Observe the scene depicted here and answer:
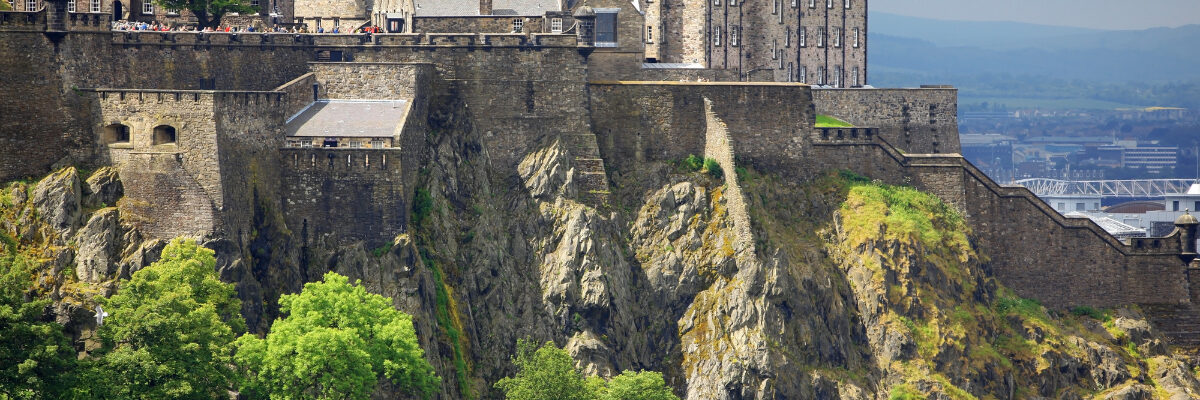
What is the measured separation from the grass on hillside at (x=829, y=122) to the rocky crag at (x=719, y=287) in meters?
8.03

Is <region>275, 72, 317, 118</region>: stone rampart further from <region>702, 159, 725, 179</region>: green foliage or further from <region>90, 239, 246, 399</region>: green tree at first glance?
<region>702, 159, 725, 179</region>: green foliage

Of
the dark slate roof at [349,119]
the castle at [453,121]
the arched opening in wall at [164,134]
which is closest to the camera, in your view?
the arched opening in wall at [164,134]

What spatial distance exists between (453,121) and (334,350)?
21.7m

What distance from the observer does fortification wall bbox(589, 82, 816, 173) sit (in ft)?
338

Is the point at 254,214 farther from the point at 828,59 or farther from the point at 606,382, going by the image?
the point at 828,59

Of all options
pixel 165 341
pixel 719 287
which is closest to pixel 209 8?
pixel 719 287

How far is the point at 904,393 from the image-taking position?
99.7m

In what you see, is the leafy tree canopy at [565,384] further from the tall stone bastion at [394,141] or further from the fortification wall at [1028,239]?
the fortification wall at [1028,239]

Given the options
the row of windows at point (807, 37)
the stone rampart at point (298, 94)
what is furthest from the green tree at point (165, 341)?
the row of windows at point (807, 37)

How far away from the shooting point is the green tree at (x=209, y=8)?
4117 inches

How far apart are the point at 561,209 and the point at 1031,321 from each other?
26633 mm

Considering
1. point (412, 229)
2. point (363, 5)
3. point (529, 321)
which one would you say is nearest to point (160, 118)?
point (412, 229)

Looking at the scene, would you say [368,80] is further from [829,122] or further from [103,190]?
[829,122]

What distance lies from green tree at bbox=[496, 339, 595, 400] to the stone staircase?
11.4 metres
